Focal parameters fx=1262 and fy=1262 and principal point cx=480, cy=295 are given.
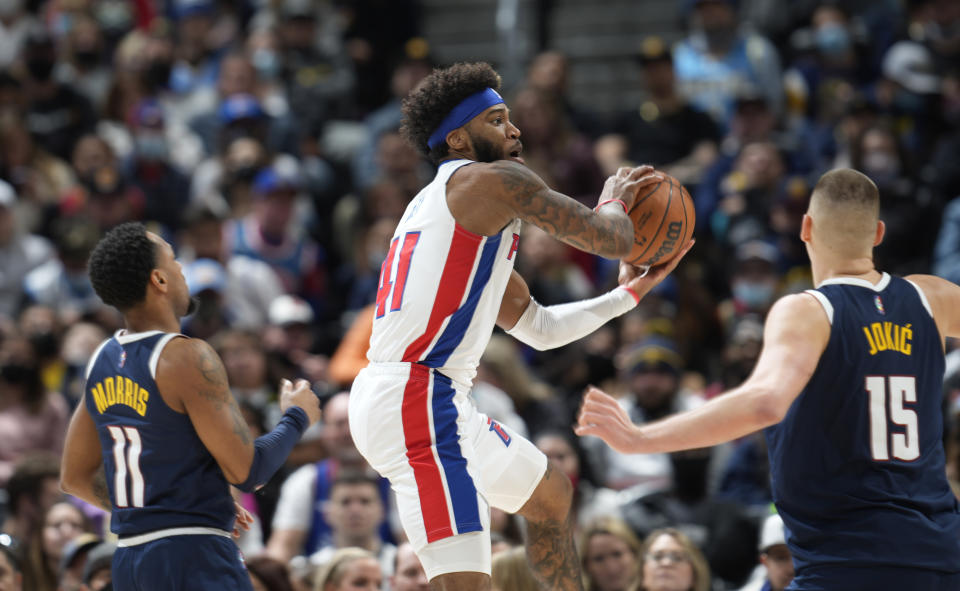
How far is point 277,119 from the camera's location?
1266 centimetres

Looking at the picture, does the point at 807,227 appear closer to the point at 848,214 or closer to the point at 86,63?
the point at 848,214

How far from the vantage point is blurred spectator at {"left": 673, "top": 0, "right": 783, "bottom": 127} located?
11.9 metres

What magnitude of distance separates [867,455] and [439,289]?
5.25 feet

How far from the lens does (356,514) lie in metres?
7.25

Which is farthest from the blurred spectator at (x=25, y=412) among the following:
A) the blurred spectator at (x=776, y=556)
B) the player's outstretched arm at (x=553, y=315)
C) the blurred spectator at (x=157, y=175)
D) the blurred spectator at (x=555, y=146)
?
the blurred spectator at (x=776, y=556)

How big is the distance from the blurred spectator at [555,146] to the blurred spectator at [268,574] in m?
5.26

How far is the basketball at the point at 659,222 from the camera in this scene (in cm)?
514

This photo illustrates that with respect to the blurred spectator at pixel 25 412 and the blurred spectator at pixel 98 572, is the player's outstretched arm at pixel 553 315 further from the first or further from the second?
the blurred spectator at pixel 25 412

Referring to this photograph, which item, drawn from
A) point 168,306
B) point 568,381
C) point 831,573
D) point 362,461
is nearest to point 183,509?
point 168,306

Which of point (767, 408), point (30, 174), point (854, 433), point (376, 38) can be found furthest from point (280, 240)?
point (767, 408)

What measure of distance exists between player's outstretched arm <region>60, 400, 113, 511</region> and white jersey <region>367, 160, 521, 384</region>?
1.14 metres

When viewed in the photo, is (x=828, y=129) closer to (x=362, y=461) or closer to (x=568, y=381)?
(x=568, y=381)

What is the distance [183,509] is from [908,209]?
24.3ft

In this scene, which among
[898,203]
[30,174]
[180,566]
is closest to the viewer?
[180,566]
